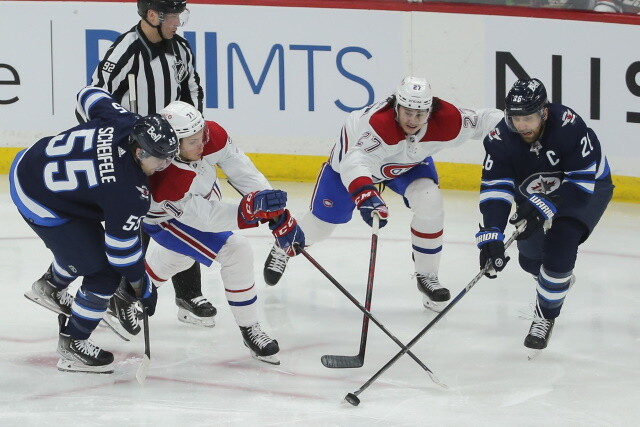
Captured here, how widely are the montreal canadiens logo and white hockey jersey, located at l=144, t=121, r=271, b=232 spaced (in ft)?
2.12

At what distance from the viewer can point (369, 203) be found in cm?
441

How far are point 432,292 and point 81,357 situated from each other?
58.4 inches

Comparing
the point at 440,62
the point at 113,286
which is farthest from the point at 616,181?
the point at 113,286

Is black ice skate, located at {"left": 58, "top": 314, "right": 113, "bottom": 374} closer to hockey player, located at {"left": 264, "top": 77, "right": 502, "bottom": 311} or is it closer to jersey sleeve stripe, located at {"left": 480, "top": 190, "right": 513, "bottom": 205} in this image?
hockey player, located at {"left": 264, "top": 77, "right": 502, "bottom": 311}

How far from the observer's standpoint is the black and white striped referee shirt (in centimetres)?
466

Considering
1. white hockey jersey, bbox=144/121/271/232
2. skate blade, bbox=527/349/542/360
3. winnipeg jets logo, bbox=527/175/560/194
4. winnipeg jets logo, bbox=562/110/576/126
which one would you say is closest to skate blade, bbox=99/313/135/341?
white hockey jersey, bbox=144/121/271/232

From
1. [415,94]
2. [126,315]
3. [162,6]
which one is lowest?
[126,315]

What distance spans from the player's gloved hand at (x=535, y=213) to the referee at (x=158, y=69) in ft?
4.15

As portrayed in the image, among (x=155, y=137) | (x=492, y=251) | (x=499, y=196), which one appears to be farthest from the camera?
(x=499, y=196)

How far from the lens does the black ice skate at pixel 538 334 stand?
14.2 feet

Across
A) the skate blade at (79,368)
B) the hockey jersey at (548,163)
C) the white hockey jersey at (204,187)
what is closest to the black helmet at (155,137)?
the white hockey jersey at (204,187)

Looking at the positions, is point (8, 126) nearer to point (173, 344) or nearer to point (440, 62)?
point (440, 62)

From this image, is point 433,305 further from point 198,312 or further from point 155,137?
point 155,137

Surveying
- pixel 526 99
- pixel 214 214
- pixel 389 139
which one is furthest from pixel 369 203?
pixel 526 99
